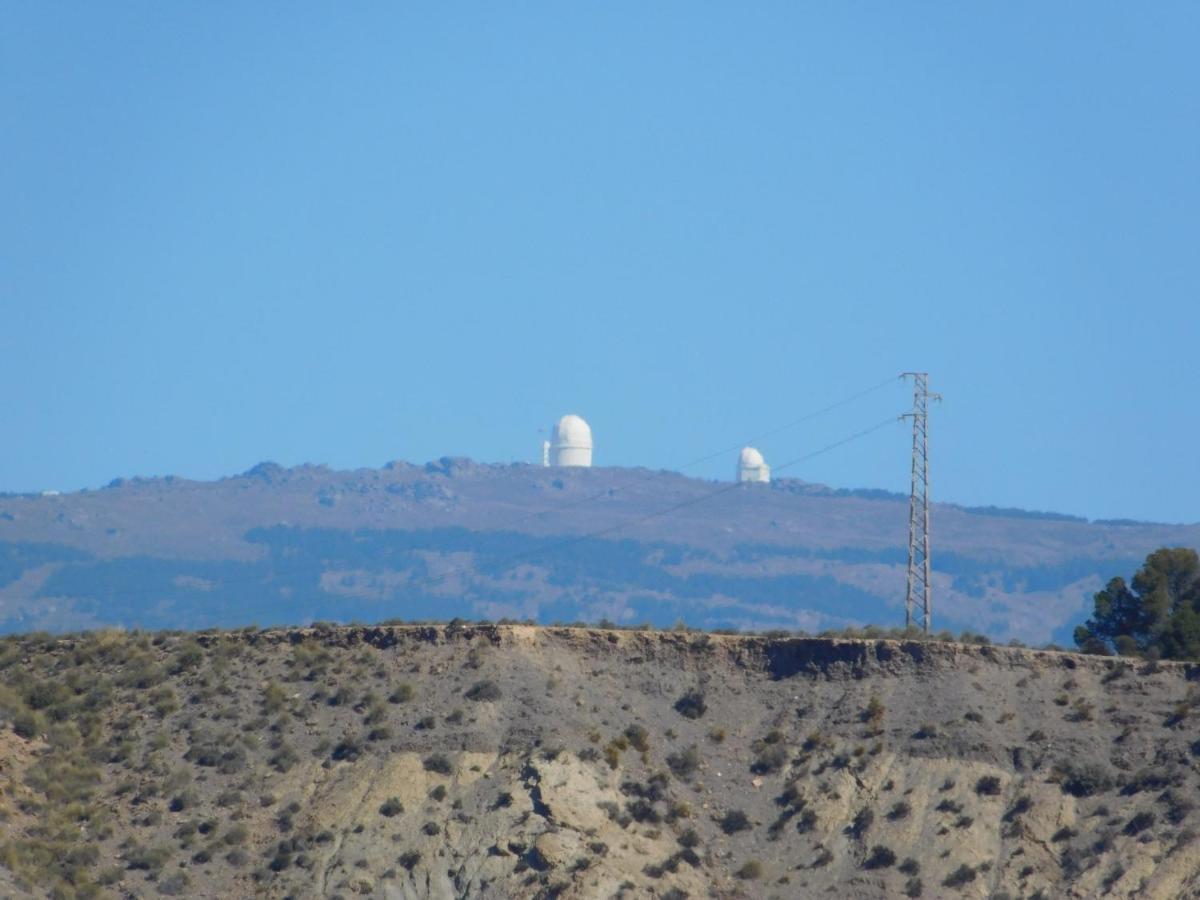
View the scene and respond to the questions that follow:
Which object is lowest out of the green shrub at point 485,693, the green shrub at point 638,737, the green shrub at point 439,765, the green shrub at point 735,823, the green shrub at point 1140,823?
the green shrub at point 735,823

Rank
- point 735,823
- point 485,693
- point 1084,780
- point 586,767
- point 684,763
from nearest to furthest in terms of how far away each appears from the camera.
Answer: point 1084,780, point 735,823, point 586,767, point 684,763, point 485,693

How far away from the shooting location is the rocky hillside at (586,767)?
61781 millimetres

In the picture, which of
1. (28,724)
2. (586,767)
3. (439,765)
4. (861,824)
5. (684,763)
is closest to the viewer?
(861,824)

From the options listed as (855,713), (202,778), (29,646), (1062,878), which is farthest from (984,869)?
(29,646)

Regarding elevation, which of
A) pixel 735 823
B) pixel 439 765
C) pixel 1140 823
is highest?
pixel 439 765

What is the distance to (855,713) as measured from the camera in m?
68.9

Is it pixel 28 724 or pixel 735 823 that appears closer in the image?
pixel 735 823

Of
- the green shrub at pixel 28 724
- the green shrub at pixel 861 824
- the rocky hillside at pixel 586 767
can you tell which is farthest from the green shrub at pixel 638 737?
the green shrub at pixel 28 724

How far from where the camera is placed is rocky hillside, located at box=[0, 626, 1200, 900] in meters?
61.8

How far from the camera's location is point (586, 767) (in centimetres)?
6575

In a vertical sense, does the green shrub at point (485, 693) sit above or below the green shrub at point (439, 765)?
above

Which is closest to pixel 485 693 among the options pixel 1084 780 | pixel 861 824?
pixel 861 824

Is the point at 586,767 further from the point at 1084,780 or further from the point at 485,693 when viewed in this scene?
the point at 1084,780

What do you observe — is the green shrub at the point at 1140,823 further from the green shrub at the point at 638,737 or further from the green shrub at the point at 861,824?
the green shrub at the point at 638,737
